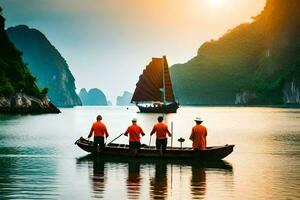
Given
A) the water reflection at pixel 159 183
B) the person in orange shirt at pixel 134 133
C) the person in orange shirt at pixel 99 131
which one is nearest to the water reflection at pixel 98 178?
the person in orange shirt at pixel 99 131

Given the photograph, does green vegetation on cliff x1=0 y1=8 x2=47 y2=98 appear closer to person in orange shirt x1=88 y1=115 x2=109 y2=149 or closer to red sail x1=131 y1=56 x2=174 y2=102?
red sail x1=131 y1=56 x2=174 y2=102

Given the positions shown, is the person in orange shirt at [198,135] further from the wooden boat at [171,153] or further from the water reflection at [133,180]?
the water reflection at [133,180]

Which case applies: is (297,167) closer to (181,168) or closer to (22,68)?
(181,168)

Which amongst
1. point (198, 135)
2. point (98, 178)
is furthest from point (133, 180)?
point (198, 135)

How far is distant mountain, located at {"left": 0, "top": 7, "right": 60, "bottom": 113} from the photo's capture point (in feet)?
443

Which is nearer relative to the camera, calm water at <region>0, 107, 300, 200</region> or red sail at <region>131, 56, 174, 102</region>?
calm water at <region>0, 107, 300, 200</region>

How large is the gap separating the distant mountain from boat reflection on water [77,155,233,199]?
109 m

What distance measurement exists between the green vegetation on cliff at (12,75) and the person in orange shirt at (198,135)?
367 ft

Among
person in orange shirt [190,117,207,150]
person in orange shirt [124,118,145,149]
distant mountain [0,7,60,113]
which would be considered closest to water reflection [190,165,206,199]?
person in orange shirt [190,117,207,150]

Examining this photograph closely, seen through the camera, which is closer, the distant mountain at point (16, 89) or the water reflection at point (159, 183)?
the water reflection at point (159, 183)

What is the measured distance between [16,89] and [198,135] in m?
119

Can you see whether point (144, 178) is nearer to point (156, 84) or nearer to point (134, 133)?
point (134, 133)

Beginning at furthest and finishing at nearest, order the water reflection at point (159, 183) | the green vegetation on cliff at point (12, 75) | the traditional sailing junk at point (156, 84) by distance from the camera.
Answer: the traditional sailing junk at point (156, 84) < the green vegetation on cliff at point (12, 75) < the water reflection at point (159, 183)

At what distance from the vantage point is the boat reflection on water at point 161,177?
1892 cm
